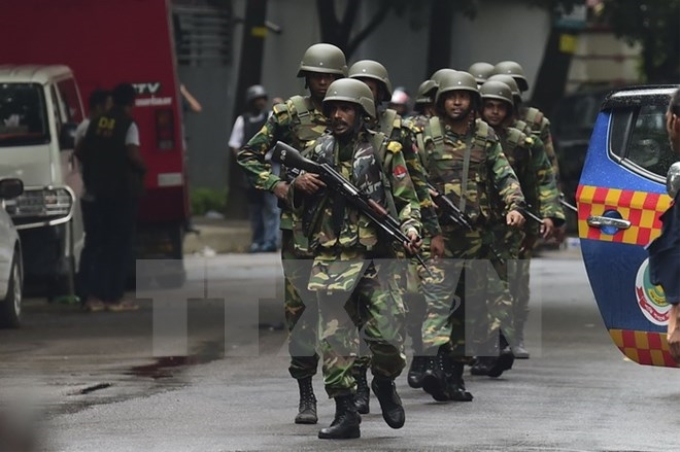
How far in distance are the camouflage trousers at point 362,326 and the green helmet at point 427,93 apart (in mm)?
2341

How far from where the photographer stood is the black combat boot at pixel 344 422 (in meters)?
8.69

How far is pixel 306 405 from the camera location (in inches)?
365

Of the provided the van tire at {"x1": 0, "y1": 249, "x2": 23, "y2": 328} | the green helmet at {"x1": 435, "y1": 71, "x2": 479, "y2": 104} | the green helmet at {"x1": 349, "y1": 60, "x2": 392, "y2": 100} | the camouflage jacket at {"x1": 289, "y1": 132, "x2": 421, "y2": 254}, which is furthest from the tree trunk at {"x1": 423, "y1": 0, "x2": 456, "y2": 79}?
the camouflage jacket at {"x1": 289, "y1": 132, "x2": 421, "y2": 254}

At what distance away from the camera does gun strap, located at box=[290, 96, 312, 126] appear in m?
9.42

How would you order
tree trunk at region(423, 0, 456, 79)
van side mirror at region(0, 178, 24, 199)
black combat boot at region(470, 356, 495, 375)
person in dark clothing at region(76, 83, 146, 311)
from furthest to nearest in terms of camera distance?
1. tree trunk at region(423, 0, 456, 79)
2. person in dark clothing at region(76, 83, 146, 311)
3. van side mirror at region(0, 178, 24, 199)
4. black combat boot at region(470, 356, 495, 375)

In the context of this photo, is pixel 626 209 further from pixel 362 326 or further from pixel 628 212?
pixel 362 326

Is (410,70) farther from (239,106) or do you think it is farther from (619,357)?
(619,357)

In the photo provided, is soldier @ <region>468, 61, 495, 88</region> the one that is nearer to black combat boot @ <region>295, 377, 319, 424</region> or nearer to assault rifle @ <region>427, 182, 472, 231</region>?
assault rifle @ <region>427, 182, 472, 231</region>

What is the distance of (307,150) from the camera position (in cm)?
905

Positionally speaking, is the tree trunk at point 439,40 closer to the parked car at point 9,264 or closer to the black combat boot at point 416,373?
the parked car at point 9,264

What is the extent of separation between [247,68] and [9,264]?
11.9 m

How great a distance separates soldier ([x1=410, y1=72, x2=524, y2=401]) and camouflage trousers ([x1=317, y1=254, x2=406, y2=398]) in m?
1.37

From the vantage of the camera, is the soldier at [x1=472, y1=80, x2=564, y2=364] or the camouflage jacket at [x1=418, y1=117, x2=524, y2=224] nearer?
the camouflage jacket at [x1=418, y1=117, x2=524, y2=224]

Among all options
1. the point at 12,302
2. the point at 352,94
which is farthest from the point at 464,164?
the point at 12,302
